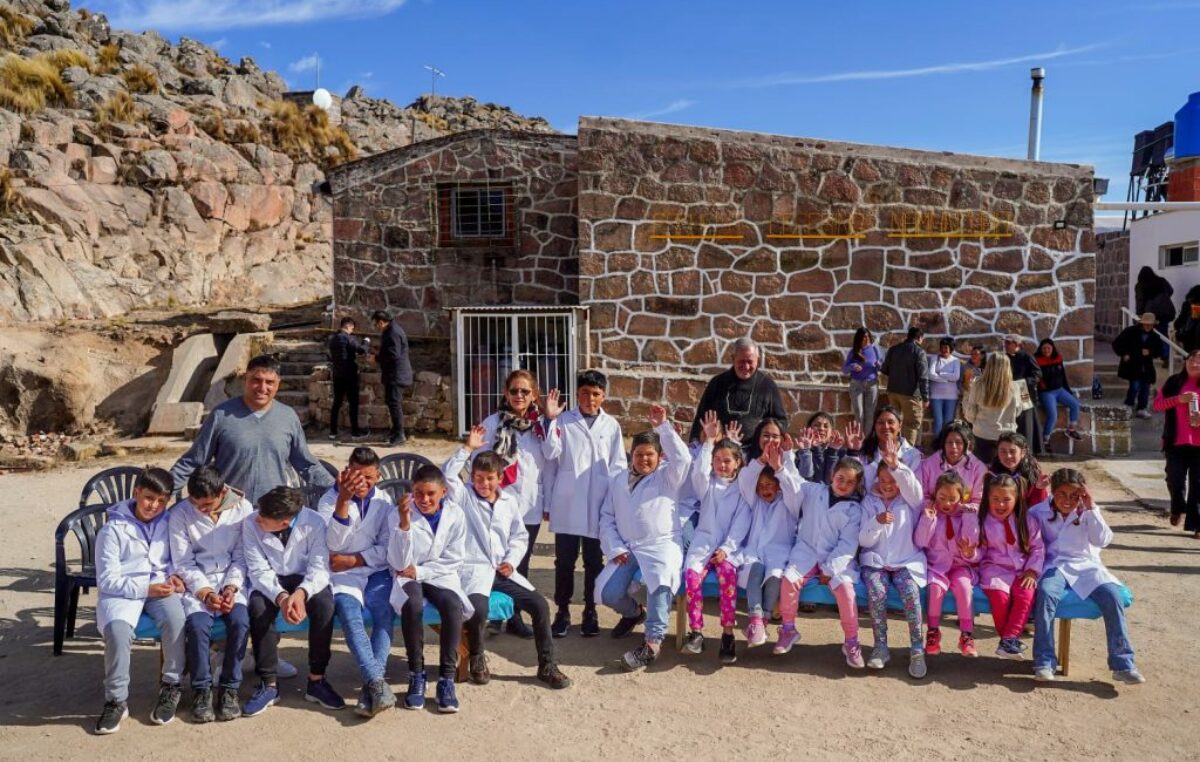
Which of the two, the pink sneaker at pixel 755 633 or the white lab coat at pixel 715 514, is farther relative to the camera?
the white lab coat at pixel 715 514

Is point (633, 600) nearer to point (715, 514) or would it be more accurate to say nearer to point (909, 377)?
point (715, 514)

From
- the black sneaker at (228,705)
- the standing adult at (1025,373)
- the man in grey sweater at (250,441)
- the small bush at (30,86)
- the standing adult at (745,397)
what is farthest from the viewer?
the small bush at (30,86)

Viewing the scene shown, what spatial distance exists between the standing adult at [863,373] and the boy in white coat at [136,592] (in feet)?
25.8

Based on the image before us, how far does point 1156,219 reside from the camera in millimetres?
16141

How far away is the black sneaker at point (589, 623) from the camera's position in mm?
5509

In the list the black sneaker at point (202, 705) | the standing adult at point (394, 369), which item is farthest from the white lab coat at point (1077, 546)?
the standing adult at point (394, 369)

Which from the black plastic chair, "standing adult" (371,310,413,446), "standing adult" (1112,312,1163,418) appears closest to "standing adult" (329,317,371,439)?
"standing adult" (371,310,413,446)

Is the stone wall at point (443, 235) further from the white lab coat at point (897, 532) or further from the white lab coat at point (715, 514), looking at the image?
the white lab coat at point (897, 532)

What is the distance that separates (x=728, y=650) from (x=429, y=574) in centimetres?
163

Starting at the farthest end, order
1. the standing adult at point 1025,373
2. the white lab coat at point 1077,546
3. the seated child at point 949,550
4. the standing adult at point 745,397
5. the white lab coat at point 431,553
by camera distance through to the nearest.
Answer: the standing adult at point 1025,373
the standing adult at point 745,397
the seated child at point 949,550
the white lab coat at point 1077,546
the white lab coat at point 431,553

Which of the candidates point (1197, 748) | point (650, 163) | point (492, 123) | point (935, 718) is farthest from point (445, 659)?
point (492, 123)

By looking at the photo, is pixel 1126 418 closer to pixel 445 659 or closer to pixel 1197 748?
pixel 1197 748

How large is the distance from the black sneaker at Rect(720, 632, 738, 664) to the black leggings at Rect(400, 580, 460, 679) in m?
1.40

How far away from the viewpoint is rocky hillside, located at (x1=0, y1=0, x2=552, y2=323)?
1650 centimetres
